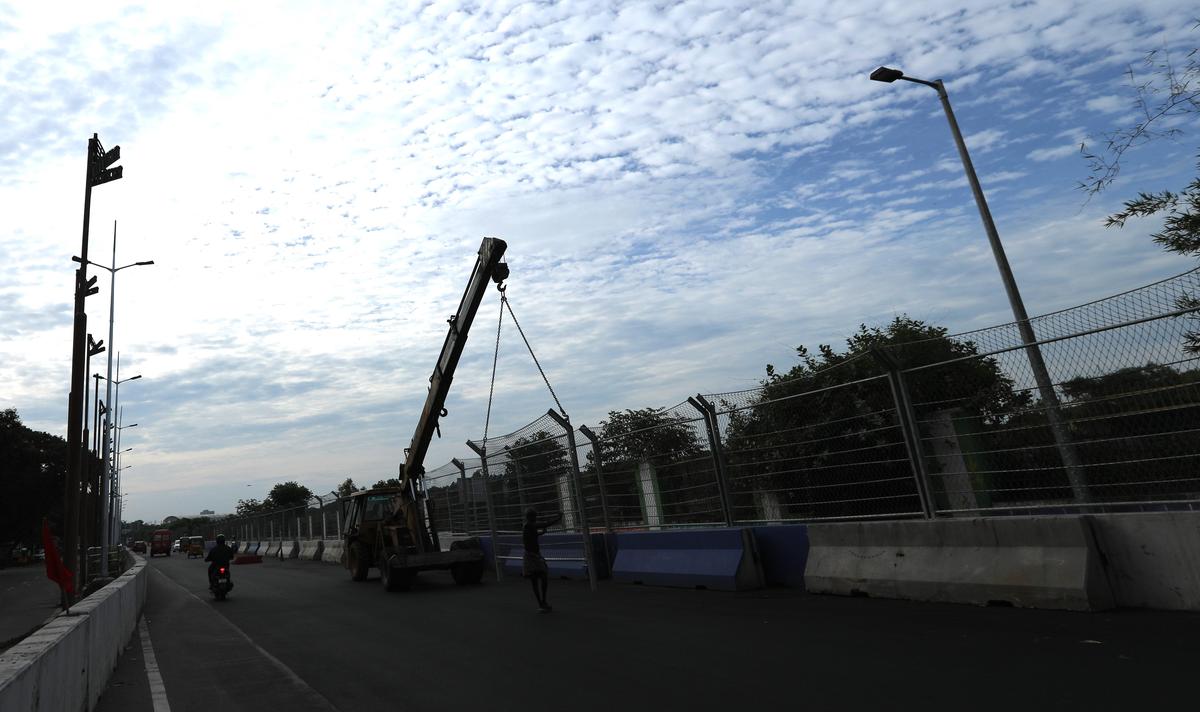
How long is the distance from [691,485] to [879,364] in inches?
170

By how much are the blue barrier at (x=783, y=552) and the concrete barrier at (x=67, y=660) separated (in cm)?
782

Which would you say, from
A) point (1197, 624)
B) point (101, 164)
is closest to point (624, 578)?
point (1197, 624)

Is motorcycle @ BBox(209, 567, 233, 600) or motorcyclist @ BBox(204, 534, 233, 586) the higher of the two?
motorcyclist @ BBox(204, 534, 233, 586)

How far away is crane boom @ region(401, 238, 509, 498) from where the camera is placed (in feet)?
55.2

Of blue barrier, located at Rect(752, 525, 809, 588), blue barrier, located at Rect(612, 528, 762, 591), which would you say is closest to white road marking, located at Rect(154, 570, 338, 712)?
blue barrier, located at Rect(612, 528, 762, 591)

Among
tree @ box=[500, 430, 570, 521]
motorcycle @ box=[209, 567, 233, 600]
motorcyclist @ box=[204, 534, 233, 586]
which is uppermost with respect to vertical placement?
tree @ box=[500, 430, 570, 521]

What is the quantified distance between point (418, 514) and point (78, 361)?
8766 mm

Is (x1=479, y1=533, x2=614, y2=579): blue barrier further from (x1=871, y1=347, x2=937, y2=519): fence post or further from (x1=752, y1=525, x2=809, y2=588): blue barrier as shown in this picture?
(x1=871, y1=347, x2=937, y2=519): fence post

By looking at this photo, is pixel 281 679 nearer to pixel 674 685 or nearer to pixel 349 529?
pixel 674 685

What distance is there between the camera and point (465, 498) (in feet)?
69.3

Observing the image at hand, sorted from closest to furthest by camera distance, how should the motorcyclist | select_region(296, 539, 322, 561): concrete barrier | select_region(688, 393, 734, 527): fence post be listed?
select_region(688, 393, 734, 527): fence post → the motorcyclist → select_region(296, 539, 322, 561): concrete barrier

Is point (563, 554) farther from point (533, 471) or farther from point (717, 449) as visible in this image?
point (717, 449)

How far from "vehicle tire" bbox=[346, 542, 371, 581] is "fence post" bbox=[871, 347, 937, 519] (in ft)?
49.7

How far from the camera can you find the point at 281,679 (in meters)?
8.07
